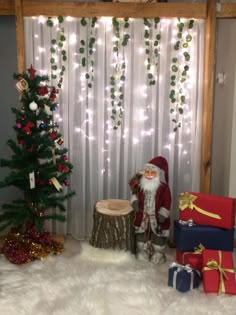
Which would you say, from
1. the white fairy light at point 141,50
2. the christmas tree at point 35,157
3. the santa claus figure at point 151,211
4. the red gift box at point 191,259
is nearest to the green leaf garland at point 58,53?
the christmas tree at point 35,157

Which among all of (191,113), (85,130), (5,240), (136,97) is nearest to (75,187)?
(85,130)

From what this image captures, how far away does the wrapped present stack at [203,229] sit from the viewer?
2678 millimetres

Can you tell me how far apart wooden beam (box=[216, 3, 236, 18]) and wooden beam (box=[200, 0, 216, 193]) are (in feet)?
0.25

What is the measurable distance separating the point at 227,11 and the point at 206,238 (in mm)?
1741

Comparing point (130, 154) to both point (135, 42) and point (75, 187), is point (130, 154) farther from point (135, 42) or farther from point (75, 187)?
point (135, 42)

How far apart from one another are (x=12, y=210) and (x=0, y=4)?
5.20ft

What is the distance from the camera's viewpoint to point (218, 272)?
247cm

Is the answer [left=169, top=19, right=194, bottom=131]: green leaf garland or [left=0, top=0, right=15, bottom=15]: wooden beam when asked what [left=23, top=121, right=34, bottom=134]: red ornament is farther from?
[left=169, top=19, right=194, bottom=131]: green leaf garland

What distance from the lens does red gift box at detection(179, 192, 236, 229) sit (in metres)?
2.74

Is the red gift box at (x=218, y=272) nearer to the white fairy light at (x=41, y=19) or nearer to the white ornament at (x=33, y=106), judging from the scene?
the white ornament at (x=33, y=106)

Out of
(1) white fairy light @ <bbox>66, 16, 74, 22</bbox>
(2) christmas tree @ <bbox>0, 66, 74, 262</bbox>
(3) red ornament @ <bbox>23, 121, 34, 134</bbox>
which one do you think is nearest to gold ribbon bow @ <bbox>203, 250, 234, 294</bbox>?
(2) christmas tree @ <bbox>0, 66, 74, 262</bbox>

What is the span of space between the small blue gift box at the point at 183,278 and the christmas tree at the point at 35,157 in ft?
3.17

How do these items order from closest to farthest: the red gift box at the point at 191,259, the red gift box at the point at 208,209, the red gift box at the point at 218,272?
1. the red gift box at the point at 218,272
2. the red gift box at the point at 191,259
3. the red gift box at the point at 208,209

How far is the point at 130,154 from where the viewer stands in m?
3.26
